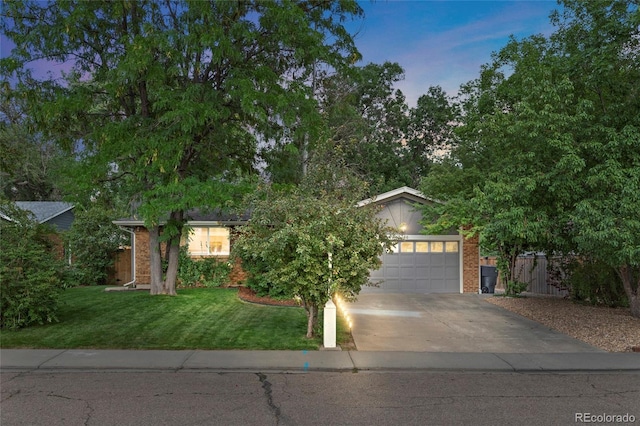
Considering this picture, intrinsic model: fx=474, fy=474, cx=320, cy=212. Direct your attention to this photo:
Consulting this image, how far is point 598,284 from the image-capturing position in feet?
45.0

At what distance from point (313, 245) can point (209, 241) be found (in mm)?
11698

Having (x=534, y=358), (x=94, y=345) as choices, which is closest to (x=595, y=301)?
(x=534, y=358)

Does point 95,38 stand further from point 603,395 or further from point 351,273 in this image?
point 603,395

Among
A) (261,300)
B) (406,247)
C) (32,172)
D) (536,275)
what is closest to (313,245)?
(261,300)

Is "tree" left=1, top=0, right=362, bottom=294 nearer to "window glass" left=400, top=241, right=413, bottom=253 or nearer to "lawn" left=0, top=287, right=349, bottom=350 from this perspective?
"lawn" left=0, top=287, right=349, bottom=350

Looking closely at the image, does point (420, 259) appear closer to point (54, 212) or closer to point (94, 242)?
point (94, 242)

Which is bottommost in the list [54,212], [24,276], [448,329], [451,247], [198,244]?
[448,329]

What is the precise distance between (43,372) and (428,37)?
50.4ft

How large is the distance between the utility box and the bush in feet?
13.7

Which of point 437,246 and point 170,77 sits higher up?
point 170,77

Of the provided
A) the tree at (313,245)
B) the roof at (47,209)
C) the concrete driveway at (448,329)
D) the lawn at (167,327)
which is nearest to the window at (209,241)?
the lawn at (167,327)

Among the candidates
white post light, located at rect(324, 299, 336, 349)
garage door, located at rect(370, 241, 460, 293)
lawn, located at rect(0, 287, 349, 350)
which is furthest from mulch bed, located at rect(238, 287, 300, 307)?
garage door, located at rect(370, 241, 460, 293)

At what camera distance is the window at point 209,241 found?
19.4 metres

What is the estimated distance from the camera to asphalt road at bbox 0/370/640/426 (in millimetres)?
5281
